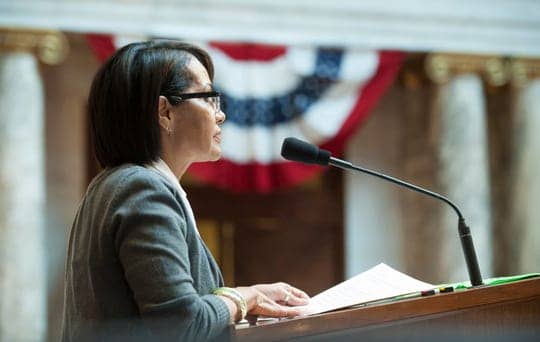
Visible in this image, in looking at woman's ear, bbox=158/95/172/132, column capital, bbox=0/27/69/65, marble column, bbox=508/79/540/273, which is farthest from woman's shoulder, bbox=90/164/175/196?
marble column, bbox=508/79/540/273

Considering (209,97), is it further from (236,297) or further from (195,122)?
(236,297)

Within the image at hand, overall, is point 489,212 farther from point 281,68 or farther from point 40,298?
point 40,298

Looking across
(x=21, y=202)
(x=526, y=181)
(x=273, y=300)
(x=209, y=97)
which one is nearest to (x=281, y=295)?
(x=273, y=300)

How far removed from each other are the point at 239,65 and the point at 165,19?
694 millimetres

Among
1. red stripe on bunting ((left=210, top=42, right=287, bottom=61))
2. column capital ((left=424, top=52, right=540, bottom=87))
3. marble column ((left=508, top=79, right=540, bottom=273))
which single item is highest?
red stripe on bunting ((left=210, top=42, right=287, bottom=61))

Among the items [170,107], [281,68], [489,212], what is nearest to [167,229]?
[170,107]

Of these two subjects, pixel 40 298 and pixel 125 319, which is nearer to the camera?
pixel 125 319

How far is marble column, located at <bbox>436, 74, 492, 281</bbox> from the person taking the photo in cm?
746

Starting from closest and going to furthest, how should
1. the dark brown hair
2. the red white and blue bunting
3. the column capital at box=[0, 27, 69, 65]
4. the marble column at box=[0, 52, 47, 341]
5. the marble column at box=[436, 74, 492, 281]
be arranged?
the dark brown hair < the marble column at box=[0, 52, 47, 341] < the column capital at box=[0, 27, 69, 65] < the red white and blue bunting < the marble column at box=[436, 74, 492, 281]

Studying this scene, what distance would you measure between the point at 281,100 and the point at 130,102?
538cm

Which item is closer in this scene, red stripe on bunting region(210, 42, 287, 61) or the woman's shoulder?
the woman's shoulder

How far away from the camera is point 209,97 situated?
6.97ft

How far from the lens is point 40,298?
6668 mm

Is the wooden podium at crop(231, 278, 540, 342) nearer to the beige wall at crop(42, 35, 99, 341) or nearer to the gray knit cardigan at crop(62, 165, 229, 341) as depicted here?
the gray knit cardigan at crop(62, 165, 229, 341)
